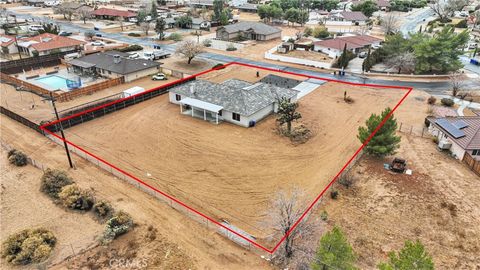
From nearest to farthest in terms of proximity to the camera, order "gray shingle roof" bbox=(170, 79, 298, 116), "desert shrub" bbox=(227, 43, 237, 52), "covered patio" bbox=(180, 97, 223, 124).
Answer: "gray shingle roof" bbox=(170, 79, 298, 116) → "covered patio" bbox=(180, 97, 223, 124) → "desert shrub" bbox=(227, 43, 237, 52)

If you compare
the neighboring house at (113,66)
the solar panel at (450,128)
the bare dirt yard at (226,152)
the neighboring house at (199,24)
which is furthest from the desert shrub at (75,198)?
the neighboring house at (199,24)

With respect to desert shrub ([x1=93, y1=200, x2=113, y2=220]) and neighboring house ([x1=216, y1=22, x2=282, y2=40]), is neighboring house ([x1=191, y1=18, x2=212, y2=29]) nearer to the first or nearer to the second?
neighboring house ([x1=216, y1=22, x2=282, y2=40])

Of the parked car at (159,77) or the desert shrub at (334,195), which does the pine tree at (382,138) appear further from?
the parked car at (159,77)

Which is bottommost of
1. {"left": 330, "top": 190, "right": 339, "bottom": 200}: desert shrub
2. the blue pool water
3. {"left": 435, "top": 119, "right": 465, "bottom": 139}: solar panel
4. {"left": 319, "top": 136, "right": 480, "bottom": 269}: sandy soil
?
{"left": 319, "top": 136, "right": 480, "bottom": 269}: sandy soil

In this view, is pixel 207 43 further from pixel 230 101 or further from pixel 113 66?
pixel 230 101

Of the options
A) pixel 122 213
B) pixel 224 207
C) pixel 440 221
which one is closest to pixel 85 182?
pixel 122 213

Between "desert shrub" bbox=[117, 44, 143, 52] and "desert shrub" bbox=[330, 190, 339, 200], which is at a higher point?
"desert shrub" bbox=[117, 44, 143, 52]

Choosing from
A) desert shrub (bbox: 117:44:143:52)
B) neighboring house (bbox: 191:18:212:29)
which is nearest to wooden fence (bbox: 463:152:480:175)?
desert shrub (bbox: 117:44:143:52)

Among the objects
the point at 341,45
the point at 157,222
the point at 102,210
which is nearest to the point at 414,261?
the point at 157,222
